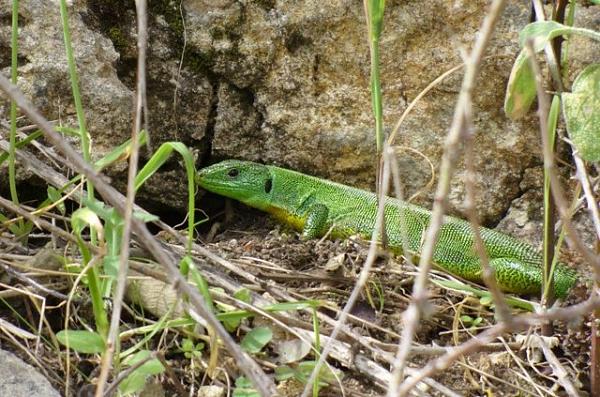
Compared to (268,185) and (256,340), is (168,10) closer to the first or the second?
(268,185)

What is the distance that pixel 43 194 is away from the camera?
3.37 meters

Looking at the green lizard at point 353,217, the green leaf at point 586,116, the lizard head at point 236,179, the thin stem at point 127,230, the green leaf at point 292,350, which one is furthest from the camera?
the lizard head at point 236,179

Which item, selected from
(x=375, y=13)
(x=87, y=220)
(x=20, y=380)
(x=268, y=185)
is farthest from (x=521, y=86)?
(x=268, y=185)

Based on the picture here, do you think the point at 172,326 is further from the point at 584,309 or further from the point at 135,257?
the point at 584,309

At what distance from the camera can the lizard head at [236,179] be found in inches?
149

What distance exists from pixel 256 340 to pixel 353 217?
1.79 metres

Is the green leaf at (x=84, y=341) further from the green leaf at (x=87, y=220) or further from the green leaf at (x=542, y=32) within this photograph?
the green leaf at (x=542, y=32)

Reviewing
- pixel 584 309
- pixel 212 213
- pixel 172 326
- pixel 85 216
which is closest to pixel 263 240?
pixel 212 213

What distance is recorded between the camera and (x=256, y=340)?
2305 mm

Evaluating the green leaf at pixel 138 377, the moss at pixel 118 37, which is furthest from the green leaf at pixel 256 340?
the moss at pixel 118 37

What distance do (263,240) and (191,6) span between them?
100cm

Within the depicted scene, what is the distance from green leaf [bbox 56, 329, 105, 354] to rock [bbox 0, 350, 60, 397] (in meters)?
0.20

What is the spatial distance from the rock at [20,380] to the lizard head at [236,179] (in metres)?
1.55

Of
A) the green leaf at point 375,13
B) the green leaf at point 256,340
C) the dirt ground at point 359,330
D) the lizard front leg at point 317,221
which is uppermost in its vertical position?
the green leaf at point 375,13
